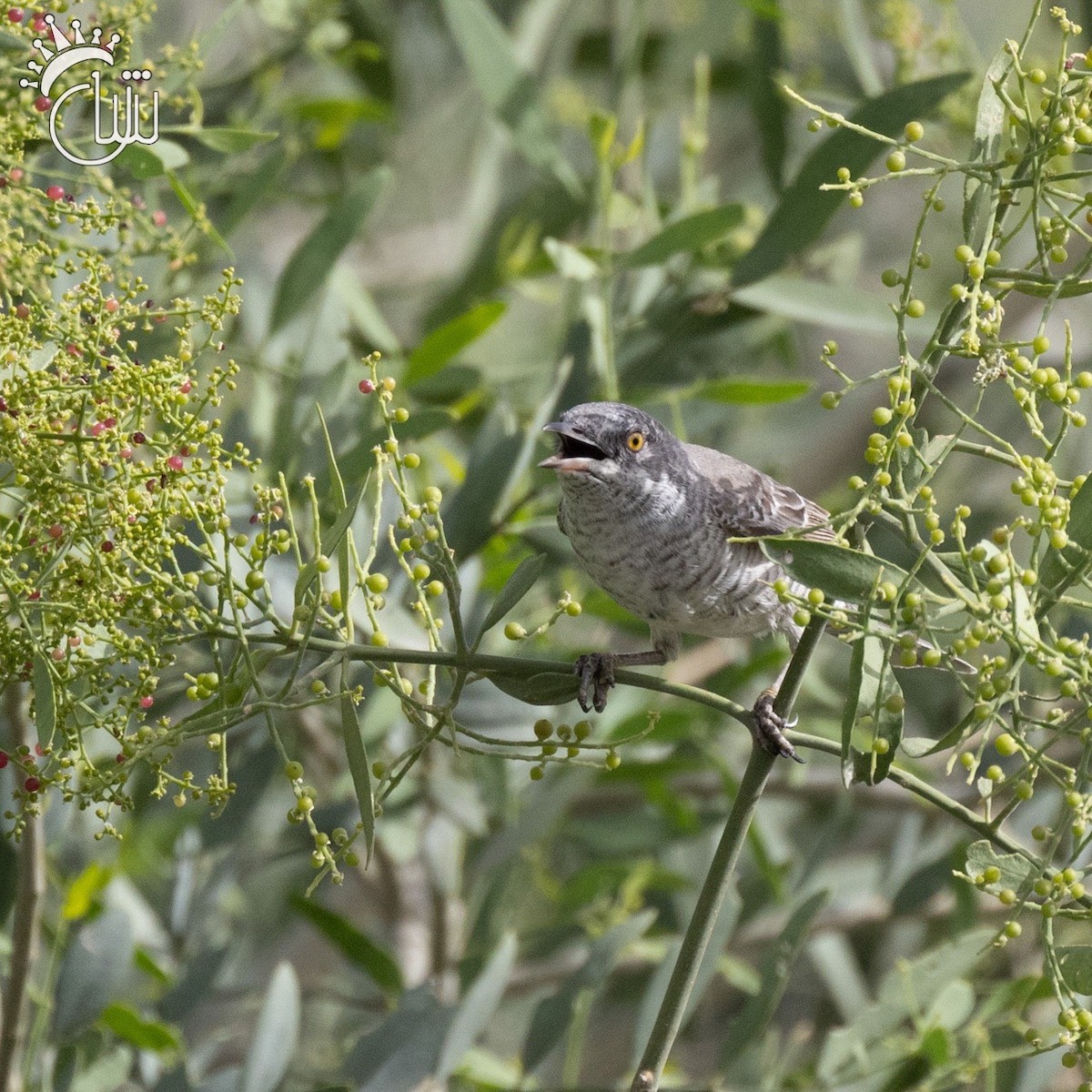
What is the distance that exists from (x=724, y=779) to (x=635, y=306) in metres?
1.28

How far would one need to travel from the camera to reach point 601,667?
99.2 inches

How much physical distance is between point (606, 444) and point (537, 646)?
2.83 ft

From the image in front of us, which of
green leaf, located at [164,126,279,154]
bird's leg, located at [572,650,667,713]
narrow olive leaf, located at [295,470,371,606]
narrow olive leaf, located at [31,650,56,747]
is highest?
green leaf, located at [164,126,279,154]

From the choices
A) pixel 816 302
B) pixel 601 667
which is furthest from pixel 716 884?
pixel 816 302

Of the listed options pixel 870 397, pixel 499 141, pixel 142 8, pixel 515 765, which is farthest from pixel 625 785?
pixel 142 8

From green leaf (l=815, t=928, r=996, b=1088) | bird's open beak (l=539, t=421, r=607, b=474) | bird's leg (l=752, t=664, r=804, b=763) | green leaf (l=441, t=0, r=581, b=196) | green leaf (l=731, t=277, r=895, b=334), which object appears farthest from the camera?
green leaf (l=441, t=0, r=581, b=196)

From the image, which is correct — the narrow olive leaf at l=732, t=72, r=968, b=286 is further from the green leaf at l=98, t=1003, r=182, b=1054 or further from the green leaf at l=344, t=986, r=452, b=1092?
the green leaf at l=98, t=1003, r=182, b=1054

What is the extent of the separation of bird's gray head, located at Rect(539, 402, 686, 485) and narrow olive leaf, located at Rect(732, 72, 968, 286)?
53cm

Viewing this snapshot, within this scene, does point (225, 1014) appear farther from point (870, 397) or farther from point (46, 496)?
point (870, 397)

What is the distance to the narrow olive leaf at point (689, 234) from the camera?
2.97 meters

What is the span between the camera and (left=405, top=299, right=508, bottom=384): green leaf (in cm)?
315

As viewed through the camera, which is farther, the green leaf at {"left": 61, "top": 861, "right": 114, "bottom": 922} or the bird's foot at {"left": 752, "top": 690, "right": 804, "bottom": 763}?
the green leaf at {"left": 61, "top": 861, "right": 114, "bottom": 922}

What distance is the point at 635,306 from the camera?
3445mm

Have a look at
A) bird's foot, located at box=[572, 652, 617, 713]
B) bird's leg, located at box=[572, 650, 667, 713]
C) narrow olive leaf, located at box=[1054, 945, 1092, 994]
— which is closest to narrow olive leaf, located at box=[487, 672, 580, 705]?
bird's leg, located at box=[572, 650, 667, 713]
